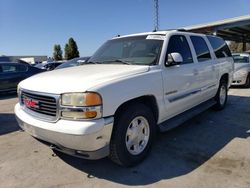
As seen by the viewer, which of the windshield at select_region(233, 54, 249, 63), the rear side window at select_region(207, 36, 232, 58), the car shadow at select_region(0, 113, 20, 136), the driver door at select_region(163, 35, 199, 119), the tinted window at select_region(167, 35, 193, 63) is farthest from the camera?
the windshield at select_region(233, 54, 249, 63)

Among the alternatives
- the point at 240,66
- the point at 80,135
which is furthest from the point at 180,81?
the point at 240,66

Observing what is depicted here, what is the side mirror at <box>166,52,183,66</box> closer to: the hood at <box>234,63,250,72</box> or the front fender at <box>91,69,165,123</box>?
the front fender at <box>91,69,165,123</box>

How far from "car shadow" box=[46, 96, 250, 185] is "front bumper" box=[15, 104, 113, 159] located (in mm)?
549

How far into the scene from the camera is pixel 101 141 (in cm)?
302

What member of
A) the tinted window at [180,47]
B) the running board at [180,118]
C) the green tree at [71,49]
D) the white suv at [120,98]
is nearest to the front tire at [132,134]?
the white suv at [120,98]

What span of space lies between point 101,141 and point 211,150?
2033 millimetres

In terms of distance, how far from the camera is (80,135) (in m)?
2.88

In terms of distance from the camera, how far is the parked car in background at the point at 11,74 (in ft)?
34.8

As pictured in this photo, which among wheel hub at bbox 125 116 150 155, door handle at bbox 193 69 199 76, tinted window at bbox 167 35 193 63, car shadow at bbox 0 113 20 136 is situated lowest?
car shadow at bbox 0 113 20 136

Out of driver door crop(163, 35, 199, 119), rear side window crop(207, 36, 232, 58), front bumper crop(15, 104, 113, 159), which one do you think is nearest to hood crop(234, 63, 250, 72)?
rear side window crop(207, 36, 232, 58)

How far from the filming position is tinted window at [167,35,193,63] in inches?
173

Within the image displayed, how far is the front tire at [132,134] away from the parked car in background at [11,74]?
8707 mm

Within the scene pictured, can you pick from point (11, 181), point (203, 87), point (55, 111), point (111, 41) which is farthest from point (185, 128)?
point (11, 181)

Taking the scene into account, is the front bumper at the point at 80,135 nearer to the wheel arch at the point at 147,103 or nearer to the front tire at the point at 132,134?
the front tire at the point at 132,134
